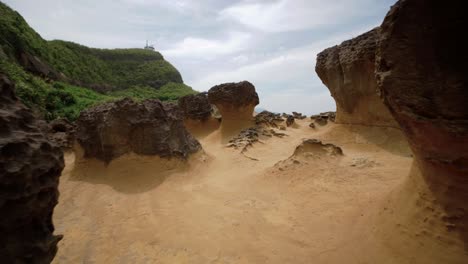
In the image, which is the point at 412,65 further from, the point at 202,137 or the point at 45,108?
the point at 45,108

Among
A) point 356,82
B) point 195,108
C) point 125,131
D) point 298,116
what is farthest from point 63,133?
point 298,116

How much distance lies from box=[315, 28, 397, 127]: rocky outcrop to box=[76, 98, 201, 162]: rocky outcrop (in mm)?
5747

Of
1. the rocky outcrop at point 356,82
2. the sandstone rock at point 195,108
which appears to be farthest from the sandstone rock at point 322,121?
the sandstone rock at point 195,108

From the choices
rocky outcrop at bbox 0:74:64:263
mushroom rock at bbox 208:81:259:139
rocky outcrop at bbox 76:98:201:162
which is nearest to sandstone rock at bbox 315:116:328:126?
mushroom rock at bbox 208:81:259:139

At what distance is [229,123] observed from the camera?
1395cm

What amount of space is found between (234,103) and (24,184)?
11.7m

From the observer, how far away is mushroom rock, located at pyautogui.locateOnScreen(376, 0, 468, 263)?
96.0 inches

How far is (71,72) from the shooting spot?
81.2 feet

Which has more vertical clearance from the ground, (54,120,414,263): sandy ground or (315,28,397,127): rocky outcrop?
(315,28,397,127): rocky outcrop

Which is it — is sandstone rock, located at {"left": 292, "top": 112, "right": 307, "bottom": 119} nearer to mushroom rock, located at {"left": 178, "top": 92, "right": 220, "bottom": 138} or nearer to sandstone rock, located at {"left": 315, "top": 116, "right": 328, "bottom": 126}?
sandstone rock, located at {"left": 315, "top": 116, "right": 328, "bottom": 126}

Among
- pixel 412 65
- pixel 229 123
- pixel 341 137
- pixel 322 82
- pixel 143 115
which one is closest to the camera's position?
pixel 412 65

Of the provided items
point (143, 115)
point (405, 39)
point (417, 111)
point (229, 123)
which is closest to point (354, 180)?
point (417, 111)

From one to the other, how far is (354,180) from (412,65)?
3384mm

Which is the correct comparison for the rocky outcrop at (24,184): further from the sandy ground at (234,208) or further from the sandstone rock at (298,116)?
the sandstone rock at (298,116)
